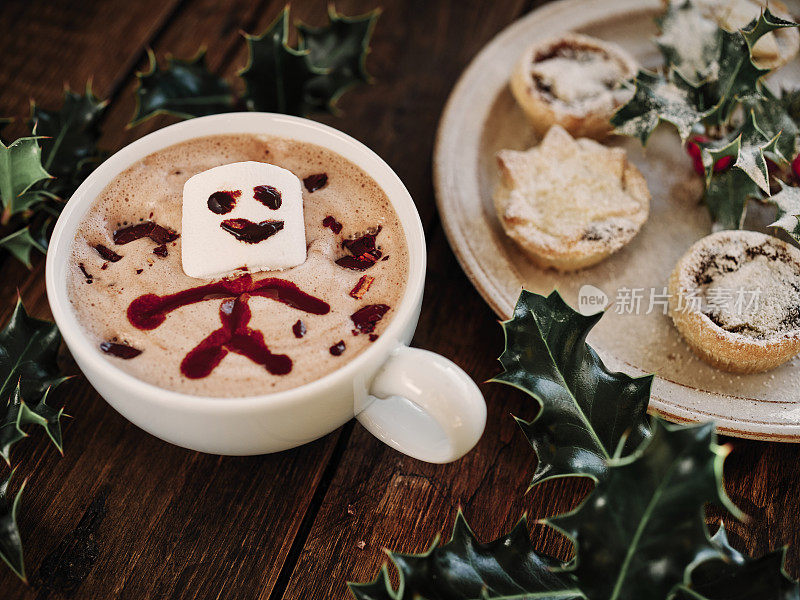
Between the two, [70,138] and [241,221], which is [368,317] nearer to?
[241,221]

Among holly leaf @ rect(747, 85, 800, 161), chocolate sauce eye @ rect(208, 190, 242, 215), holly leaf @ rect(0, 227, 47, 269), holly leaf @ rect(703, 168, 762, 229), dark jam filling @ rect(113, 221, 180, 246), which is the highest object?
chocolate sauce eye @ rect(208, 190, 242, 215)

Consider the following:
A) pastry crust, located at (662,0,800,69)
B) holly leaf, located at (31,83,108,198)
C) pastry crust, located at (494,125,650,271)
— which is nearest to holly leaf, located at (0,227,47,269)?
holly leaf, located at (31,83,108,198)

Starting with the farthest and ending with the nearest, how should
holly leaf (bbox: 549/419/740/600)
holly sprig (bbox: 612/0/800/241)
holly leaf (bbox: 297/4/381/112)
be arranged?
holly leaf (bbox: 297/4/381/112) → holly sprig (bbox: 612/0/800/241) → holly leaf (bbox: 549/419/740/600)

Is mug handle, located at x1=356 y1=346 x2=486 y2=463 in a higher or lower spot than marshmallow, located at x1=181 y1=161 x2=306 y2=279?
lower

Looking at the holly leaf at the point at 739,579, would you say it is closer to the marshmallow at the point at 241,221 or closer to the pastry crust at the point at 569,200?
the pastry crust at the point at 569,200

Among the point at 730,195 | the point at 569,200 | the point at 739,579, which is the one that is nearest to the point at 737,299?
the point at 730,195

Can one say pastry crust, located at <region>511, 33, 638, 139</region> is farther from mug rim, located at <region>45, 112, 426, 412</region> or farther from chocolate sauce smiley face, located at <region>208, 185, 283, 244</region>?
chocolate sauce smiley face, located at <region>208, 185, 283, 244</region>
